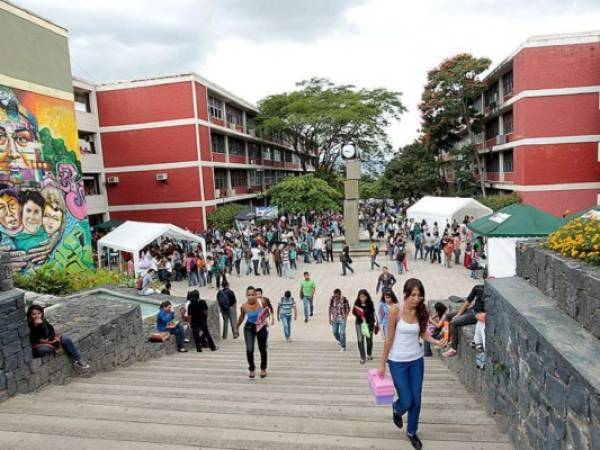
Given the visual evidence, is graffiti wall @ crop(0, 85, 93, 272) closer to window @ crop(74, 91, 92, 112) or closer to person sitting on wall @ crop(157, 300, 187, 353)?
person sitting on wall @ crop(157, 300, 187, 353)

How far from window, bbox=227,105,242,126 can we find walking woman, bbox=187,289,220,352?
2554cm

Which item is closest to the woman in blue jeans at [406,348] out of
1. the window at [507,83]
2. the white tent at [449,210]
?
the white tent at [449,210]

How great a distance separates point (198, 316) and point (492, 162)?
28.1 metres

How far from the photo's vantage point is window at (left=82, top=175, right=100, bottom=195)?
2556 cm

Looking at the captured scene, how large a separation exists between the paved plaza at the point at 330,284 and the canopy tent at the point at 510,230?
1587mm

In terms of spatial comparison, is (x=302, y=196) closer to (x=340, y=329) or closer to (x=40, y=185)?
(x=40, y=185)

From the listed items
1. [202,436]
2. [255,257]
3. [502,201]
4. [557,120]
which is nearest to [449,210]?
[502,201]

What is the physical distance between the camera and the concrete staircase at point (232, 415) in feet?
12.4

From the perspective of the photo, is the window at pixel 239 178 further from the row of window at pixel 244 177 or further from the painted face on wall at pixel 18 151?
the painted face on wall at pixel 18 151

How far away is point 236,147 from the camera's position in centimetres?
3481

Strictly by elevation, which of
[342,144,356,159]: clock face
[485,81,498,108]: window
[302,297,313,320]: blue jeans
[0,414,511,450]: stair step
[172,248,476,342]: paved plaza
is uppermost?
[485,81,498,108]: window

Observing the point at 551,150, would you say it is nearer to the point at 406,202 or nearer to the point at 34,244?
the point at 406,202

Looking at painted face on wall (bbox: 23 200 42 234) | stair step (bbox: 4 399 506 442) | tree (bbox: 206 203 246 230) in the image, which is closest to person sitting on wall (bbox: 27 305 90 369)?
stair step (bbox: 4 399 506 442)

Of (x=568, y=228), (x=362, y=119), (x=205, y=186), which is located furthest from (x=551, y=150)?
(x=568, y=228)
